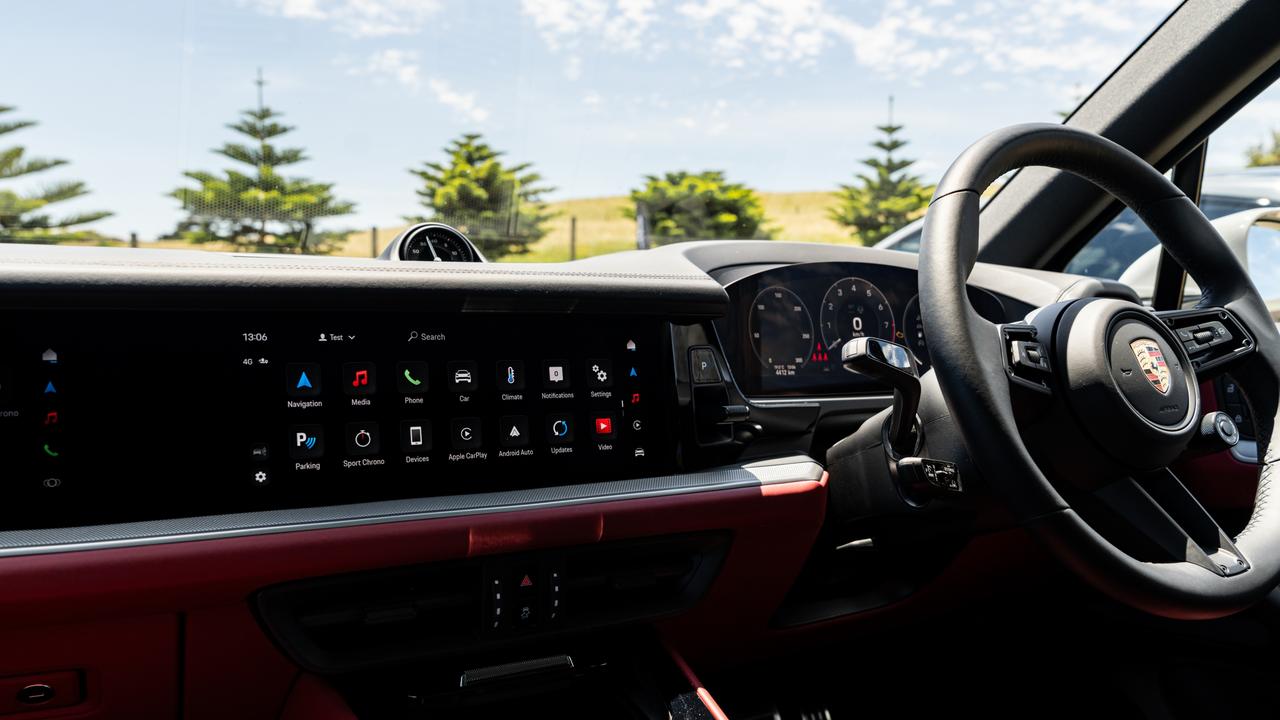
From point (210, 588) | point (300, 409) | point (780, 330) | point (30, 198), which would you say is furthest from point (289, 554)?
point (30, 198)

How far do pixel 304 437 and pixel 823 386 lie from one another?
112cm

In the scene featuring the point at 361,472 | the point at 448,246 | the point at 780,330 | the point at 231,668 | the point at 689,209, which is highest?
the point at 689,209

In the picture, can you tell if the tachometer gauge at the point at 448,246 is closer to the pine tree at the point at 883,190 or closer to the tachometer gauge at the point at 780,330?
the tachometer gauge at the point at 780,330

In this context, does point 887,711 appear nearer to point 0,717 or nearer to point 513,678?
point 513,678

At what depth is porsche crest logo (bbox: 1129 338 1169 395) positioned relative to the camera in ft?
4.15

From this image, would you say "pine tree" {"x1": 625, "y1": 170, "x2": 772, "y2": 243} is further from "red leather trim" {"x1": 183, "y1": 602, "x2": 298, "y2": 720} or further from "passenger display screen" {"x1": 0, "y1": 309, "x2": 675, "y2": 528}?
"red leather trim" {"x1": 183, "y1": 602, "x2": 298, "y2": 720}

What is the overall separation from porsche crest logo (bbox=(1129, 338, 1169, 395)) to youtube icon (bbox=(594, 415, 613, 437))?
0.83 m

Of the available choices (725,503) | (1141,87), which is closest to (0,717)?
(725,503)

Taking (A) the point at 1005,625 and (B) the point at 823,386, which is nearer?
(B) the point at 823,386

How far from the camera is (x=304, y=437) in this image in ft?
4.20

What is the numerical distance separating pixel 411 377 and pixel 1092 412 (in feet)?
3.37

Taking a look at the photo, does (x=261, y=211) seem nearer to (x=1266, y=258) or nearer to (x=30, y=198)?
(x=1266, y=258)

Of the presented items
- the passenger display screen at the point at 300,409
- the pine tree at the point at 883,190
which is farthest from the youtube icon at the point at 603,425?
the pine tree at the point at 883,190

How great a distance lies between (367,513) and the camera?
1.27 meters
